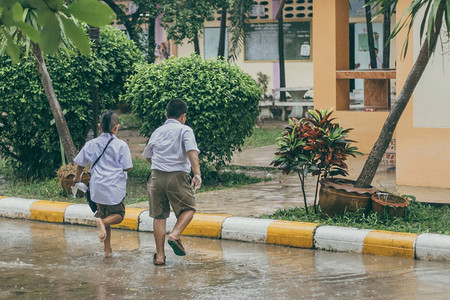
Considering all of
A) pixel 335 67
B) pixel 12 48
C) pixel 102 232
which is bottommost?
pixel 102 232

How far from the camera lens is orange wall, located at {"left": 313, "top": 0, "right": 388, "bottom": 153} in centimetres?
1420

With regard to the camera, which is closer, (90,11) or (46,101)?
(90,11)

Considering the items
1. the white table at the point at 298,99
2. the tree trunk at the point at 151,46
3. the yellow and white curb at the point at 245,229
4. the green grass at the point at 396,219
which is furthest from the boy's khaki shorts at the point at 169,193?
the white table at the point at 298,99

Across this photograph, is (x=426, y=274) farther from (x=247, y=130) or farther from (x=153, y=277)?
(x=247, y=130)

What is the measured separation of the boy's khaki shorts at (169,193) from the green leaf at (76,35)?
4.60 m

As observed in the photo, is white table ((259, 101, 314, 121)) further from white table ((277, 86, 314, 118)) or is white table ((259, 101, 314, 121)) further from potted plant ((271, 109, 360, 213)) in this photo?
potted plant ((271, 109, 360, 213))

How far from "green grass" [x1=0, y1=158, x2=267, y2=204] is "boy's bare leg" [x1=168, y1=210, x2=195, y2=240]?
10.6 ft

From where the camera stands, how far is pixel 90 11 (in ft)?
9.62

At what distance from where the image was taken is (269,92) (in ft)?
82.6

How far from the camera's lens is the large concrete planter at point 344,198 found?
29.0 ft

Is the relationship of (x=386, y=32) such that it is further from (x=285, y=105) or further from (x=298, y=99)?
(x=285, y=105)

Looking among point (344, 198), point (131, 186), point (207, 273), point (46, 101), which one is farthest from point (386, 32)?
point (207, 273)

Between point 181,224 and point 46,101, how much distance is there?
17.7ft

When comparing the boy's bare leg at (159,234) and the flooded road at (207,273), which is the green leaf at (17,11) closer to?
the flooded road at (207,273)
